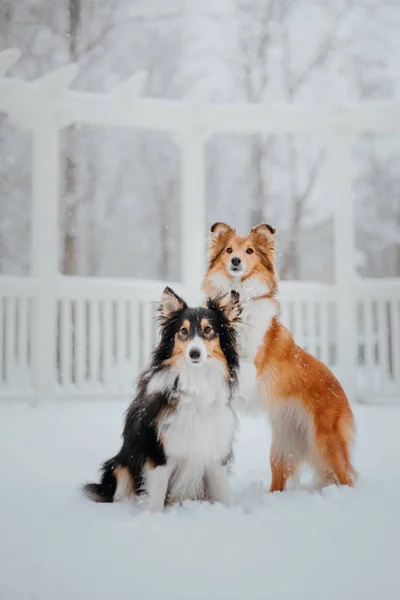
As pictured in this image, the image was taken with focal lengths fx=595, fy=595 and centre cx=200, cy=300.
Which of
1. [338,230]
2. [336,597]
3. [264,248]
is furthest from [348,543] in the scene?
[338,230]

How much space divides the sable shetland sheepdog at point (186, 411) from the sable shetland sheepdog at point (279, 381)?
0.70 feet

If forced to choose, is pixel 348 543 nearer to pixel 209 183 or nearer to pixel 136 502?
pixel 136 502

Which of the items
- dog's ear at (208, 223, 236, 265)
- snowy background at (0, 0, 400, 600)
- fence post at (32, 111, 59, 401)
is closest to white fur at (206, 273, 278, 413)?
dog's ear at (208, 223, 236, 265)

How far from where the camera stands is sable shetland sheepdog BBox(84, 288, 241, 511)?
189 centimetres

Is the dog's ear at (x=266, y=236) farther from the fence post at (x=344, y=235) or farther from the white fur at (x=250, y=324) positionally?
the fence post at (x=344, y=235)

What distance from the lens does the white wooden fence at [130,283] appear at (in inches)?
189

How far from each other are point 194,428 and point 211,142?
8178mm

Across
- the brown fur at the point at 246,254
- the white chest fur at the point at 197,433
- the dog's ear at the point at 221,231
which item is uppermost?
the dog's ear at the point at 221,231

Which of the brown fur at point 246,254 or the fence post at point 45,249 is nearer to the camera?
the brown fur at point 246,254

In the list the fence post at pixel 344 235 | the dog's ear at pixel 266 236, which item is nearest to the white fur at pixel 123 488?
the dog's ear at pixel 266 236

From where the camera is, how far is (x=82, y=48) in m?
7.25

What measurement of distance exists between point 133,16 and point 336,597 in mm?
6879

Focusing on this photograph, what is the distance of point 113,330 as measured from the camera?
5059 mm


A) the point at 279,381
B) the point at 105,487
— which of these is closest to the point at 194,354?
the point at 279,381
